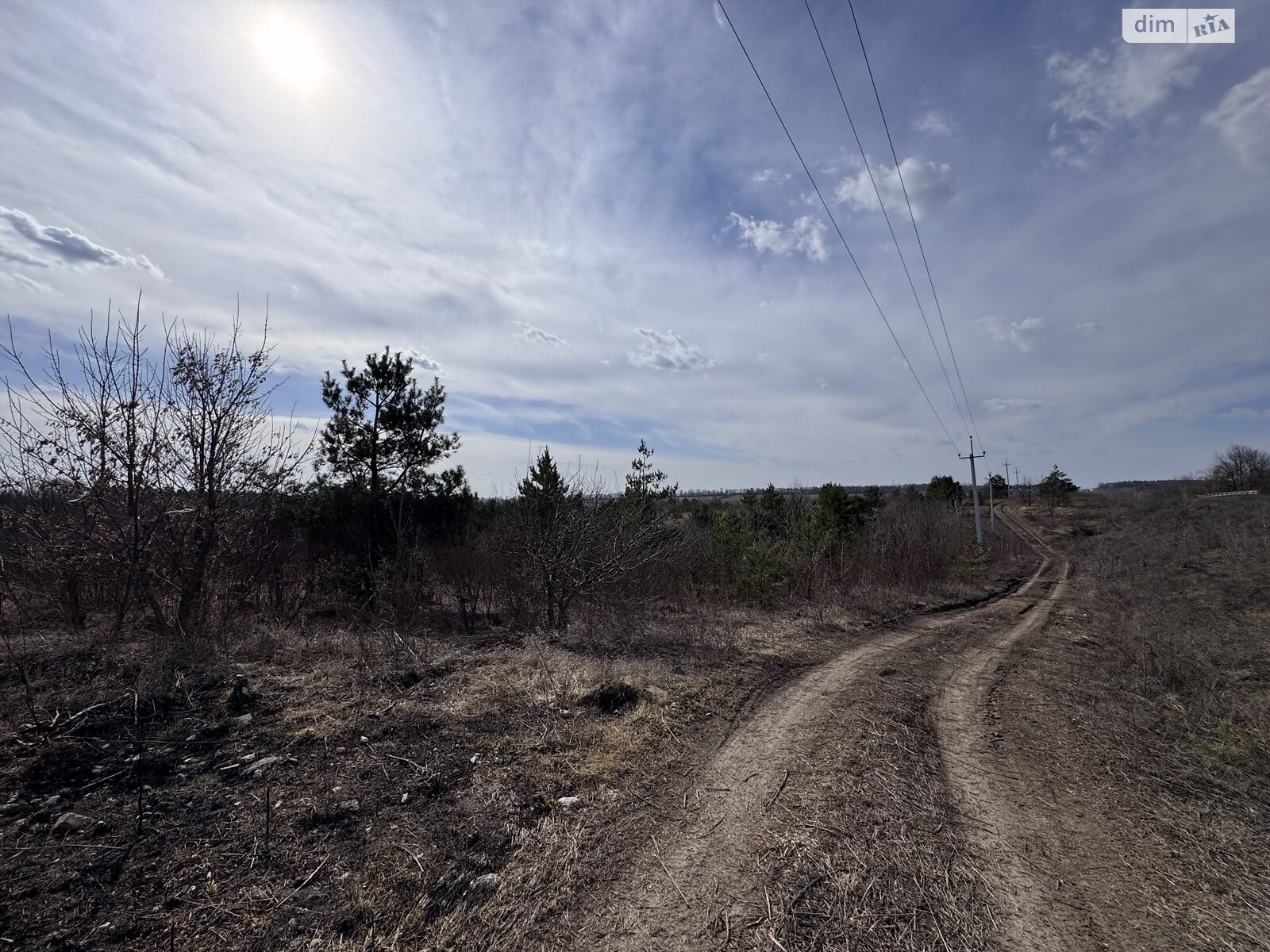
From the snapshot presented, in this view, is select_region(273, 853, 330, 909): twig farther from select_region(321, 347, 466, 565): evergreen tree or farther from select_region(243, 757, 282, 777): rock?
select_region(321, 347, 466, 565): evergreen tree

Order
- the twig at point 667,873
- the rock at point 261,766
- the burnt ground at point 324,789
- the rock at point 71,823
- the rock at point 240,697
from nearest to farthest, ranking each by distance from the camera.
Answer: the burnt ground at point 324,789, the twig at point 667,873, the rock at point 71,823, the rock at point 261,766, the rock at point 240,697

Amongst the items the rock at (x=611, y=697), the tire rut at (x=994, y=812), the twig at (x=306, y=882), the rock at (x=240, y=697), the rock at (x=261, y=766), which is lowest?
the tire rut at (x=994, y=812)

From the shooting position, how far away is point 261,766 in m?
4.29

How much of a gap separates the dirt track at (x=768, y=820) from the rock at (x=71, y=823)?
3080 millimetres

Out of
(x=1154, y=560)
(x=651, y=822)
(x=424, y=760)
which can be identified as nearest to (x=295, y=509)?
(x=424, y=760)

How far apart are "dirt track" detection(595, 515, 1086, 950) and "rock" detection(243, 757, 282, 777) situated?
2.76 m

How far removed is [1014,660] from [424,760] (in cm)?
Answer: 888

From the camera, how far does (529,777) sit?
4.57 metres

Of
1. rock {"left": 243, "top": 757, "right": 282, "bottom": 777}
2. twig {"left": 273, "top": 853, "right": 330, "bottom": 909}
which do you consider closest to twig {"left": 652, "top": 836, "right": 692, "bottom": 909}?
twig {"left": 273, "top": 853, "right": 330, "bottom": 909}

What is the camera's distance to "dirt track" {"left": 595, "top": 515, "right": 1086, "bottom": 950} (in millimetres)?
3049

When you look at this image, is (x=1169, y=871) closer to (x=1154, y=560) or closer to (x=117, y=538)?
(x=117, y=538)

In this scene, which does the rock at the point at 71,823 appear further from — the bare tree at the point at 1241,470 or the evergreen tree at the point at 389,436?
the bare tree at the point at 1241,470

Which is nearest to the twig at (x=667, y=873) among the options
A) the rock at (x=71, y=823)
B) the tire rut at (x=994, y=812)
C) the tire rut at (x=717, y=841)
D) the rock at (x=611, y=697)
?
the tire rut at (x=717, y=841)

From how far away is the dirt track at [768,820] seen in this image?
305 centimetres
